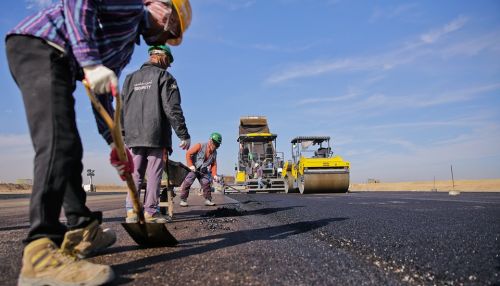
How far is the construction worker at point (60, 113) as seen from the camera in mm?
1497

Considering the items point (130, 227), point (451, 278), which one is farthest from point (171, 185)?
point (451, 278)

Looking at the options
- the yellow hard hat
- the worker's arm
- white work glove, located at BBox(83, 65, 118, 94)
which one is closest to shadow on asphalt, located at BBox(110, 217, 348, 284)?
white work glove, located at BBox(83, 65, 118, 94)

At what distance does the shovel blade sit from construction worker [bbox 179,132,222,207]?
4.34m

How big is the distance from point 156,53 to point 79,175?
2.16 m

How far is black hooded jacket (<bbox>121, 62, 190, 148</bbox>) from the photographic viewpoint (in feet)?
11.2

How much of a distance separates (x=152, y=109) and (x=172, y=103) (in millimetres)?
197

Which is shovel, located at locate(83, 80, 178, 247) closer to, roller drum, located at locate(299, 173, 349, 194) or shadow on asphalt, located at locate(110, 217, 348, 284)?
shadow on asphalt, located at locate(110, 217, 348, 284)

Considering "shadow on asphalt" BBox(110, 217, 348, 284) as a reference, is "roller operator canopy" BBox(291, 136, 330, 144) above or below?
above

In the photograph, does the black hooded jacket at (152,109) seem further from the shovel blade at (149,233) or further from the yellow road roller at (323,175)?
the yellow road roller at (323,175)

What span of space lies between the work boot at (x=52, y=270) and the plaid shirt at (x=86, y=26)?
0.81m

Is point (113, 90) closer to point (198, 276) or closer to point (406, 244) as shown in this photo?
point (198, 276)

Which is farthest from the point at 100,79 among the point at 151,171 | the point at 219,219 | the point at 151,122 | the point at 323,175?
the point at 323,175

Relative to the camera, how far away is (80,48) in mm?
1641

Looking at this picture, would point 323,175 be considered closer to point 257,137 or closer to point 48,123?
point 257,137
